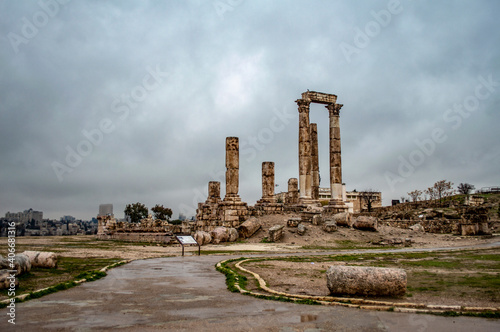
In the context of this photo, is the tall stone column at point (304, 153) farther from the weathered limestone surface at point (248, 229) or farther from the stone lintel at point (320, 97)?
the weathered limestone surface at point (248, 229)

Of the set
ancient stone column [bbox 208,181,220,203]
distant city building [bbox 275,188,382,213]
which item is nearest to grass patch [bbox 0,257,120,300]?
ancient stone column [bbox 208,181,220,203]

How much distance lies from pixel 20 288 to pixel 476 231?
31724 mm

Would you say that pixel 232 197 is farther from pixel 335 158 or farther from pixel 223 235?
pixel 335 158

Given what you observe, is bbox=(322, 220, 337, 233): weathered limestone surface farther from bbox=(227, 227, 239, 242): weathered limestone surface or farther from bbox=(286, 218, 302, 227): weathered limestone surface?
bbox=(227, 227, 239, 242): weathered limestone surface

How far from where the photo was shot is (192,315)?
6.88 metres

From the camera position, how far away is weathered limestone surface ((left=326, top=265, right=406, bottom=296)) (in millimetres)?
8586

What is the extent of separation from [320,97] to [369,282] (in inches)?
1307

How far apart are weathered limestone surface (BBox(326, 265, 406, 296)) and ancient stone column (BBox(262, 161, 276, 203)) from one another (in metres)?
28.9

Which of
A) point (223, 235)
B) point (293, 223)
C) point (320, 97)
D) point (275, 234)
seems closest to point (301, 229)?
point (293, 223)

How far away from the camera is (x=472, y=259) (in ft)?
53.8

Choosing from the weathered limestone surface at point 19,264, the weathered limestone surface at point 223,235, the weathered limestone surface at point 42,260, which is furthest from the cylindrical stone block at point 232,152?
the weathered limestone surface at point 19,264

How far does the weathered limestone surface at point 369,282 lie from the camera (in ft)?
28.2

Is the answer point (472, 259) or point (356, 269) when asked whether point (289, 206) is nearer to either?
point (472, 259)

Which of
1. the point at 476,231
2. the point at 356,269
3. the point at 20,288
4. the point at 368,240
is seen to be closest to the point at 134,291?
the point at 20,288
